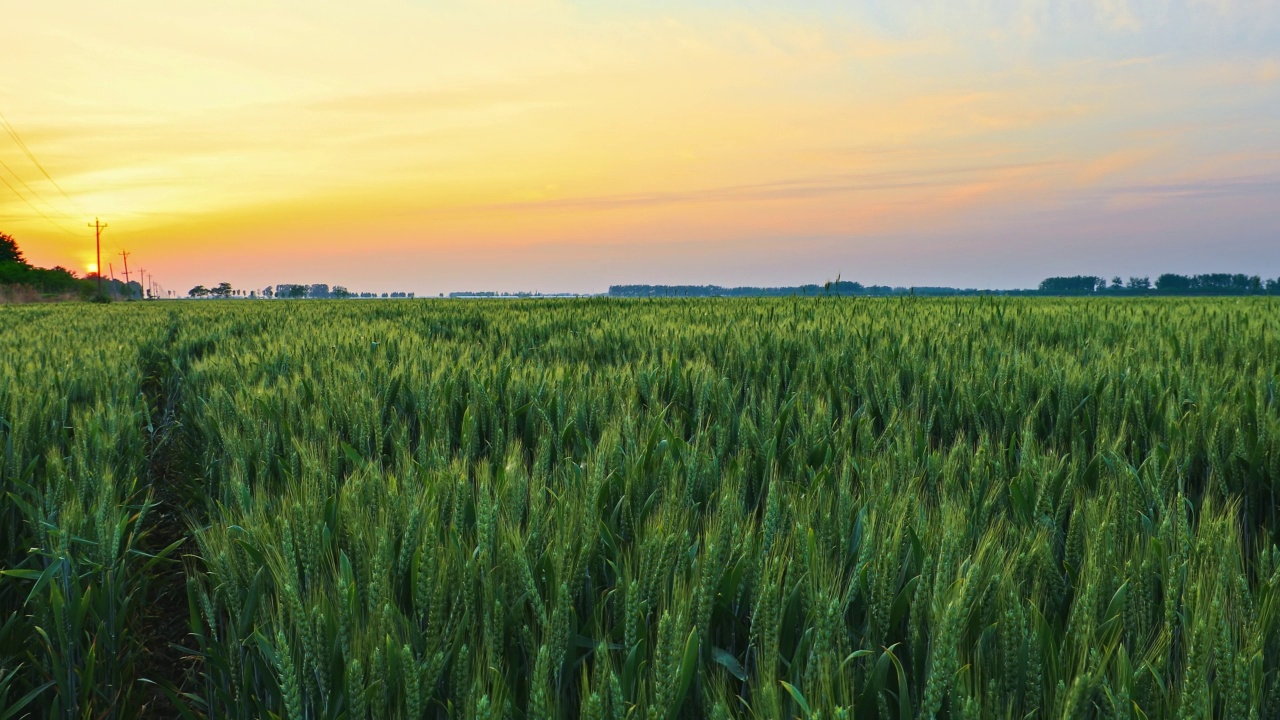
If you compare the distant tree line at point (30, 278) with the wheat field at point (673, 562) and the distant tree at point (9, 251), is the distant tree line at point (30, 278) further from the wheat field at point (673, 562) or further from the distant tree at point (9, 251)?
the wheat field at point (673, 562)

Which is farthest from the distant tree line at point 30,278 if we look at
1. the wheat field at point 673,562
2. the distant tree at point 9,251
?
the wheat field at point 673,562

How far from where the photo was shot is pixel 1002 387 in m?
3.49

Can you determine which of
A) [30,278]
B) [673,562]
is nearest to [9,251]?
[30,278]

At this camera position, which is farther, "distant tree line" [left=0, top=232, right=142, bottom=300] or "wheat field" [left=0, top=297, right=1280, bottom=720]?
"distant tree line" [left=0, top=232, right=142, bottom=300]

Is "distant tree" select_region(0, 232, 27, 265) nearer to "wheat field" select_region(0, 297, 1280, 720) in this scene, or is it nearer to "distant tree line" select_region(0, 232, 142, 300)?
"distant tree line" select_region(0, 232, 142, 300)

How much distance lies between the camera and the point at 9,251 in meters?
85.0

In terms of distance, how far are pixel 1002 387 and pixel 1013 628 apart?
106 inches

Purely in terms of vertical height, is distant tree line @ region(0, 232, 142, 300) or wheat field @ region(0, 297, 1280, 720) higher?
distant tree line @ region(0, 232, 142, 300)

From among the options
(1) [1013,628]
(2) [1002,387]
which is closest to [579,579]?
(1) [1013,628]

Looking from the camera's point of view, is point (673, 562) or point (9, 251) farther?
point (9, 251)

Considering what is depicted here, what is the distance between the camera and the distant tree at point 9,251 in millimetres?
83500

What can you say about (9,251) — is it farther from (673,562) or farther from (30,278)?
(673,562)

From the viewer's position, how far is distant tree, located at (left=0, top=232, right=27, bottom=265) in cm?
8350

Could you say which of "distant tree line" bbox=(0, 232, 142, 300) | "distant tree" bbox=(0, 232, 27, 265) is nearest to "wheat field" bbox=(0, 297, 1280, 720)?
"distant tree line" bbox=(0, 232, 142, 300)
